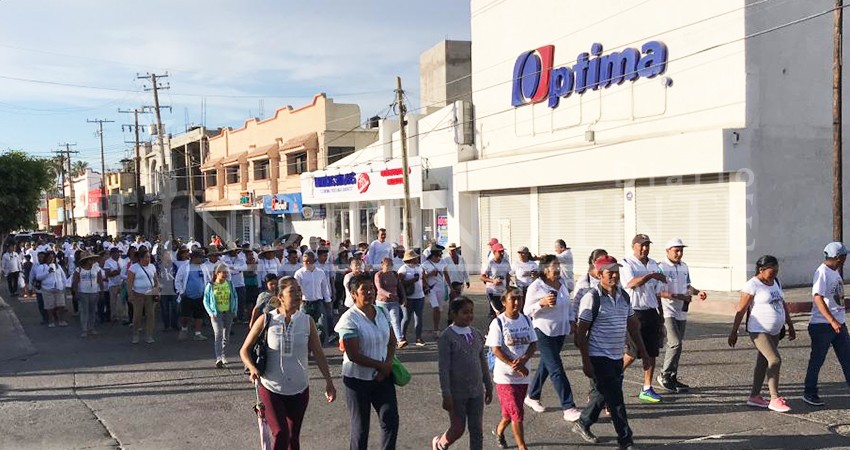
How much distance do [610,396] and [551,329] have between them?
1.37 metres

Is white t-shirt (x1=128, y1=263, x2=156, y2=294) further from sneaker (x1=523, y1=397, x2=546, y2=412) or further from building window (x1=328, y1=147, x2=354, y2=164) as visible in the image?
building window (x1=328, y1=147, x2=354, y2=164)

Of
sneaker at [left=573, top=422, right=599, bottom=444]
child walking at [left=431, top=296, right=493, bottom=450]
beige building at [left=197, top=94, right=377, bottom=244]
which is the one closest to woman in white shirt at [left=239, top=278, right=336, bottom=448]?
child walking at [left=431, top=296, right=493, bottom=450]

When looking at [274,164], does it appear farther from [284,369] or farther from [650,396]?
[284,369]

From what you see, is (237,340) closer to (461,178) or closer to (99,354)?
(99,354)

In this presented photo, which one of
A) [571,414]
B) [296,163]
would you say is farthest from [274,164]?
[571,414]

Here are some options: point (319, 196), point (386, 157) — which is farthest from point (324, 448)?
point (319, 196)

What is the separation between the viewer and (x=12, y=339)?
13055mm

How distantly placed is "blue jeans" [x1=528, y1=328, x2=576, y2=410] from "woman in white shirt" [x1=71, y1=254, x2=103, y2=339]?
29.5ft

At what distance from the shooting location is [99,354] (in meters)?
11.3

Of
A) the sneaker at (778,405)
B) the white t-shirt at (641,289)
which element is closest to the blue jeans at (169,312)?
the white t-shirt at (641,289)

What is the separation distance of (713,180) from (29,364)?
14.8 m

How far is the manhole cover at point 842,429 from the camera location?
246 inches

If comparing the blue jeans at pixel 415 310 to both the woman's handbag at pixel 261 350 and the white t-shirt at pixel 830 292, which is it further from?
the woman's handbag at pixel 261 350

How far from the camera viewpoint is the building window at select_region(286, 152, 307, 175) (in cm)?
3719
